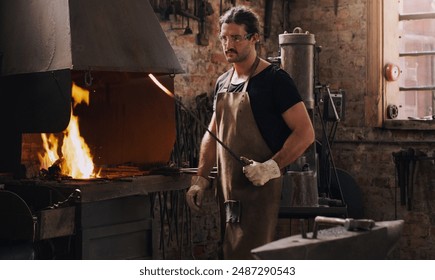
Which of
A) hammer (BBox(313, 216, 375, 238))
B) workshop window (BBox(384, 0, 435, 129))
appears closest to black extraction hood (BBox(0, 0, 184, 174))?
hammer (BBox(313, 216, 375, 238))

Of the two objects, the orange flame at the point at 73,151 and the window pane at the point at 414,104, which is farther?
the window pane at the point at 414,104

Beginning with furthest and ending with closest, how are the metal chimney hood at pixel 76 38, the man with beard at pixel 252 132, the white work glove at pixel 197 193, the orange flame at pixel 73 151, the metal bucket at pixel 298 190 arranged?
1. the metal bucket at pixel 298 190
2. the orange flame at pixel 73 151
3. the white work glove at pixel 197 193
4. the metal chimney hood at pixel 76 38
5. the man with beard at pixel 252 132

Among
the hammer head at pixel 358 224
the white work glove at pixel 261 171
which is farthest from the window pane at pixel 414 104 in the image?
the hammer head at pixel 358 224

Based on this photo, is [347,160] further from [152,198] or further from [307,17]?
[152,198]

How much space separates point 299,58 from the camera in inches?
211

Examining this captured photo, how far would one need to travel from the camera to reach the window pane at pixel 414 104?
692cm

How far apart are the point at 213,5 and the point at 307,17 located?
4.05 ft

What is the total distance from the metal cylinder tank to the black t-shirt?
146cm

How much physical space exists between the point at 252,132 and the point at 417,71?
3497 millimetres

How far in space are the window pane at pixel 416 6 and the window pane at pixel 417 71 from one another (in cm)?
39

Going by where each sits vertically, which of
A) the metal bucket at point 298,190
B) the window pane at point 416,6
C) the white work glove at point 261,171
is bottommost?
the metal bucket at point 298,190

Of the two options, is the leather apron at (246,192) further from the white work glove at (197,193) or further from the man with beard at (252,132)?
the white work glove at (197,193)

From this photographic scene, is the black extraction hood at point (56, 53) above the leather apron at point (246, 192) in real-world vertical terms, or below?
above

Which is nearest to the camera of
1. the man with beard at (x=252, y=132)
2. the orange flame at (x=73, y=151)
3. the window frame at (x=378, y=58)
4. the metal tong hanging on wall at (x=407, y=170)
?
the man with beard at (x=252, y=132)
